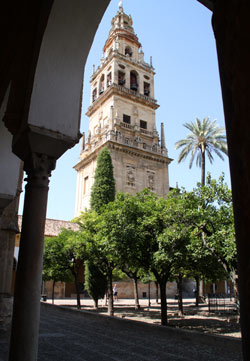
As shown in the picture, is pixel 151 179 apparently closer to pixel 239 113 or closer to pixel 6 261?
pixel 6 261

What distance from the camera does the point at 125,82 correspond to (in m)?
38.9

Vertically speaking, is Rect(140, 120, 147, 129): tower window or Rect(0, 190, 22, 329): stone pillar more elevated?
Rect(140, 120, 147, 129): tower window

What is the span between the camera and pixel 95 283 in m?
22.0

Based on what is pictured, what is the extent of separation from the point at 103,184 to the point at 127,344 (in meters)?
20.6

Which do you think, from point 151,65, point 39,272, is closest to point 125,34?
point 151,65

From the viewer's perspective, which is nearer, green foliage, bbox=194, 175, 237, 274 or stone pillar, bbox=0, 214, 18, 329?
stone pillar, bbox=0, 214, 18, 329

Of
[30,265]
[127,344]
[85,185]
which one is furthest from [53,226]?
[30,265]

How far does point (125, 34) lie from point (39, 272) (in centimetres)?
4514

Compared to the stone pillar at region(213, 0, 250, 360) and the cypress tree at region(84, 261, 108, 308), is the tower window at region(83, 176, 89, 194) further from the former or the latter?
the stone pillar at region(213, 0, 250, 360)

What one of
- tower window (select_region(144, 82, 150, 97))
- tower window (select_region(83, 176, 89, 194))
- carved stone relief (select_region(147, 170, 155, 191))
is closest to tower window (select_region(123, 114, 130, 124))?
tower window (select_region(144, 82, 150, 97))

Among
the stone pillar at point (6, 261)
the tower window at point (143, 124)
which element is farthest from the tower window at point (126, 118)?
the stone pillar at point (6, 261)

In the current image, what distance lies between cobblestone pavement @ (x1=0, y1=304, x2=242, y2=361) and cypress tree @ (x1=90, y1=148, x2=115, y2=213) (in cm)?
1560

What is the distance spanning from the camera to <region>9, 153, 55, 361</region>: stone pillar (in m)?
3.77

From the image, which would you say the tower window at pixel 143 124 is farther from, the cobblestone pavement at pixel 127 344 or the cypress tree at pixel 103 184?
the cobblestone pavement at pixel 127 344
